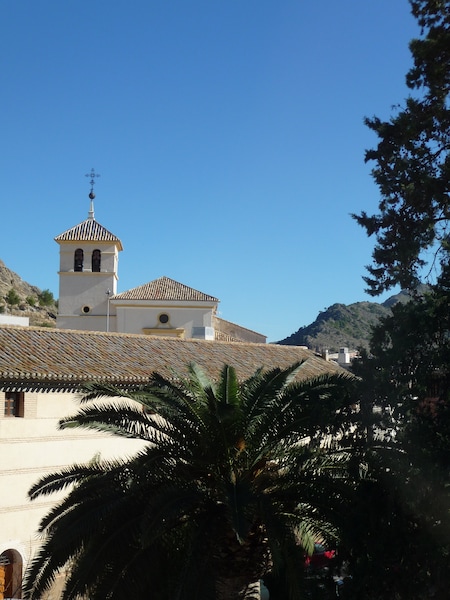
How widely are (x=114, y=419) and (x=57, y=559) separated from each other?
67.7 inches

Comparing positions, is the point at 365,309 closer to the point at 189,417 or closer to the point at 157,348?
the point at 157,348

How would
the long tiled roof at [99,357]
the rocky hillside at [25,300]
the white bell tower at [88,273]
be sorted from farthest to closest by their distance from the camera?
the rocky hillside at [25,300]
the white bell tower at [88,273]
the long tiled roof at [99,357]

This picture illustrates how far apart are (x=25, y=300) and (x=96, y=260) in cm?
3968

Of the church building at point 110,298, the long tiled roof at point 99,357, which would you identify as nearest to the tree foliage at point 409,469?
the long tiled roof at point 99,357

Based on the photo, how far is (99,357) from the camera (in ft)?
48.9

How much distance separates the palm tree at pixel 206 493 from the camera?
7.54 meters

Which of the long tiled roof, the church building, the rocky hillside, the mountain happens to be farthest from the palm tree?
the mountain

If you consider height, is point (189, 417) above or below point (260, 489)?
above

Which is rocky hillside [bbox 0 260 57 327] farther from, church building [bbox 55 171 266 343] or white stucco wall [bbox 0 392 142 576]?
white stucco wall [bbox 0 392 142 576]

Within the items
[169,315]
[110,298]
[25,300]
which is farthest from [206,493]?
[25,300]

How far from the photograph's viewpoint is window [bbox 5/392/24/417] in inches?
500

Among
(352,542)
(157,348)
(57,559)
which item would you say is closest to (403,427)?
(352,542)

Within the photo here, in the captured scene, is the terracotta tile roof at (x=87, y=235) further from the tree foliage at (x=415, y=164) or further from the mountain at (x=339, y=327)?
the mountain at (x=339, y=327)

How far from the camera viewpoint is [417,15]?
10.2 m
